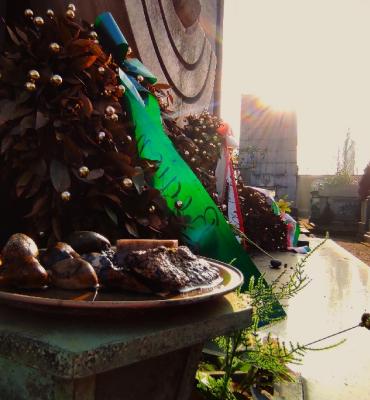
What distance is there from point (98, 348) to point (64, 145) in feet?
3.42

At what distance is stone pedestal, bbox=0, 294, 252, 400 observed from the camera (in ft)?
2.64

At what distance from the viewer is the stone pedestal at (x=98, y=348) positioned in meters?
0.81

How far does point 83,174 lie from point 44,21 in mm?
786

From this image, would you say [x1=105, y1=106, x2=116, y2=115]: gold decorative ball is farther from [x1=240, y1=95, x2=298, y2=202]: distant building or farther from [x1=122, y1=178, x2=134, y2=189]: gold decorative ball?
[x1=240, y1=95, x2=298, y2=202]: distant building

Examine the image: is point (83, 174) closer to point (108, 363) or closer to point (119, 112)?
point (119, 112)

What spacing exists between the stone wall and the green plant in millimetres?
2107

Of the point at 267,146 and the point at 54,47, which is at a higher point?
the point at 267,146

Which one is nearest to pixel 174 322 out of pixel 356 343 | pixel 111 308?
pixel 111 308

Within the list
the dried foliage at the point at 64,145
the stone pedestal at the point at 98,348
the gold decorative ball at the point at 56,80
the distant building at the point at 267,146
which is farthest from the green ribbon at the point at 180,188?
the distant building at the point at 267,146

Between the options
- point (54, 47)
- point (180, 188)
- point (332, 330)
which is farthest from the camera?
point (332, 330)

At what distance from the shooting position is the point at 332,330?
2498 millimetres

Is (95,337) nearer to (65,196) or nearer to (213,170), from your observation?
(65,196)

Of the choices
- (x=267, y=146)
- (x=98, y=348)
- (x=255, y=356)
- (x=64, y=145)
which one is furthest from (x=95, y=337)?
(x=267, y=146)

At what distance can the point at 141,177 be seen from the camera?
1854mm
